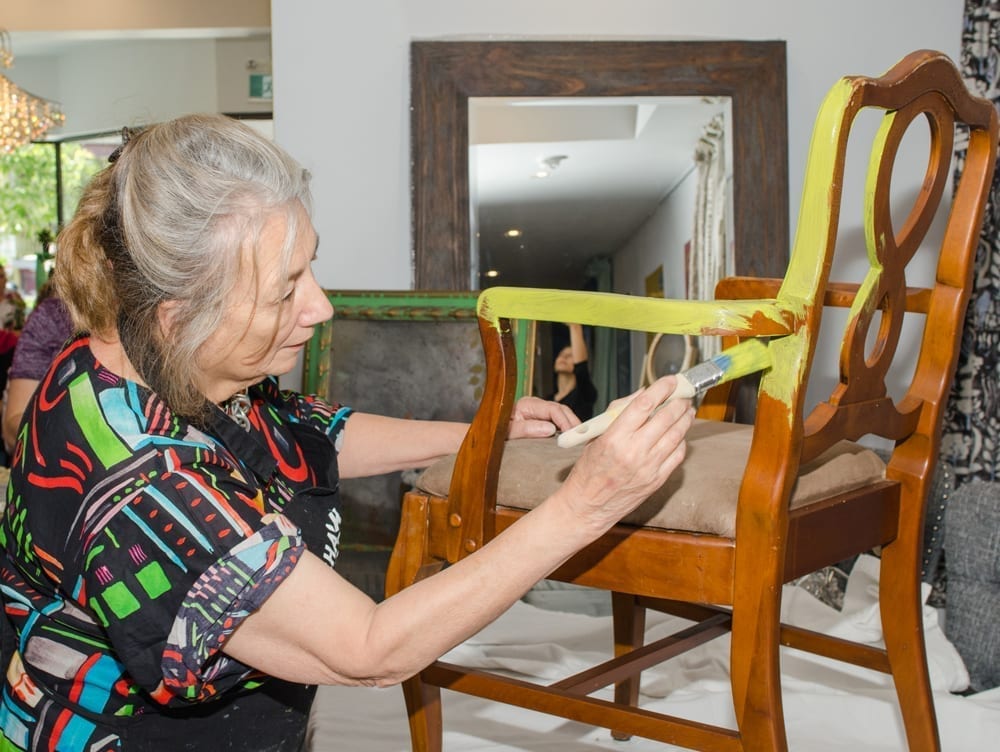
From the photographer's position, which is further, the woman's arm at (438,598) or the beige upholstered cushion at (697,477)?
the beige upholstered cushion at (697,477)

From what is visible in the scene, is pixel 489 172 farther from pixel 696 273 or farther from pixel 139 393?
pixel 139 393

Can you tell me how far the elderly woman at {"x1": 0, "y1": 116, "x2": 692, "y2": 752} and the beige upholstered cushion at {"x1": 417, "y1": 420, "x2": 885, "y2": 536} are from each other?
0.18 m

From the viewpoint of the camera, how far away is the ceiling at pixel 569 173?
3027 mm

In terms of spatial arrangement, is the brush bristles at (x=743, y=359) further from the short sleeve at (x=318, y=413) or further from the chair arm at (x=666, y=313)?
the short sleeve at (x=318, y=413)

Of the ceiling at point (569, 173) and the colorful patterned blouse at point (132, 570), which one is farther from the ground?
the ceiling at point (569, 173)

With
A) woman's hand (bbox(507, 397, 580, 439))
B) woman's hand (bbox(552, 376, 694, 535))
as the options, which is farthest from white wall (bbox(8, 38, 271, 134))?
woman's hand (bbox(552, 376, 694, 535))

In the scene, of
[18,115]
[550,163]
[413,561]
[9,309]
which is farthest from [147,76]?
[413,561]

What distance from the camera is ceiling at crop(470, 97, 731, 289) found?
3027mm

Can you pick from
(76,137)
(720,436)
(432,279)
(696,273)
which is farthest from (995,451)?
(76,137)

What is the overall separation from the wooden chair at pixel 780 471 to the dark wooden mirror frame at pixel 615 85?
4.81 ft

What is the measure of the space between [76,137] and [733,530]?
26.2 feet

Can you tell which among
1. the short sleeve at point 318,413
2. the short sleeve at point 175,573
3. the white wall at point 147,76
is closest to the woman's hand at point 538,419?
the short sleeve at point 318,413

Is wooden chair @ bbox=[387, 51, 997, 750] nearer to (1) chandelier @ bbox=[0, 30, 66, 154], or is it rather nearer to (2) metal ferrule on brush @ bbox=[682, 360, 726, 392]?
(2) metal ferrule on brush @ bbox=[682, 360, 726, 392]

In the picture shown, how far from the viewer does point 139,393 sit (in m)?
1.12
